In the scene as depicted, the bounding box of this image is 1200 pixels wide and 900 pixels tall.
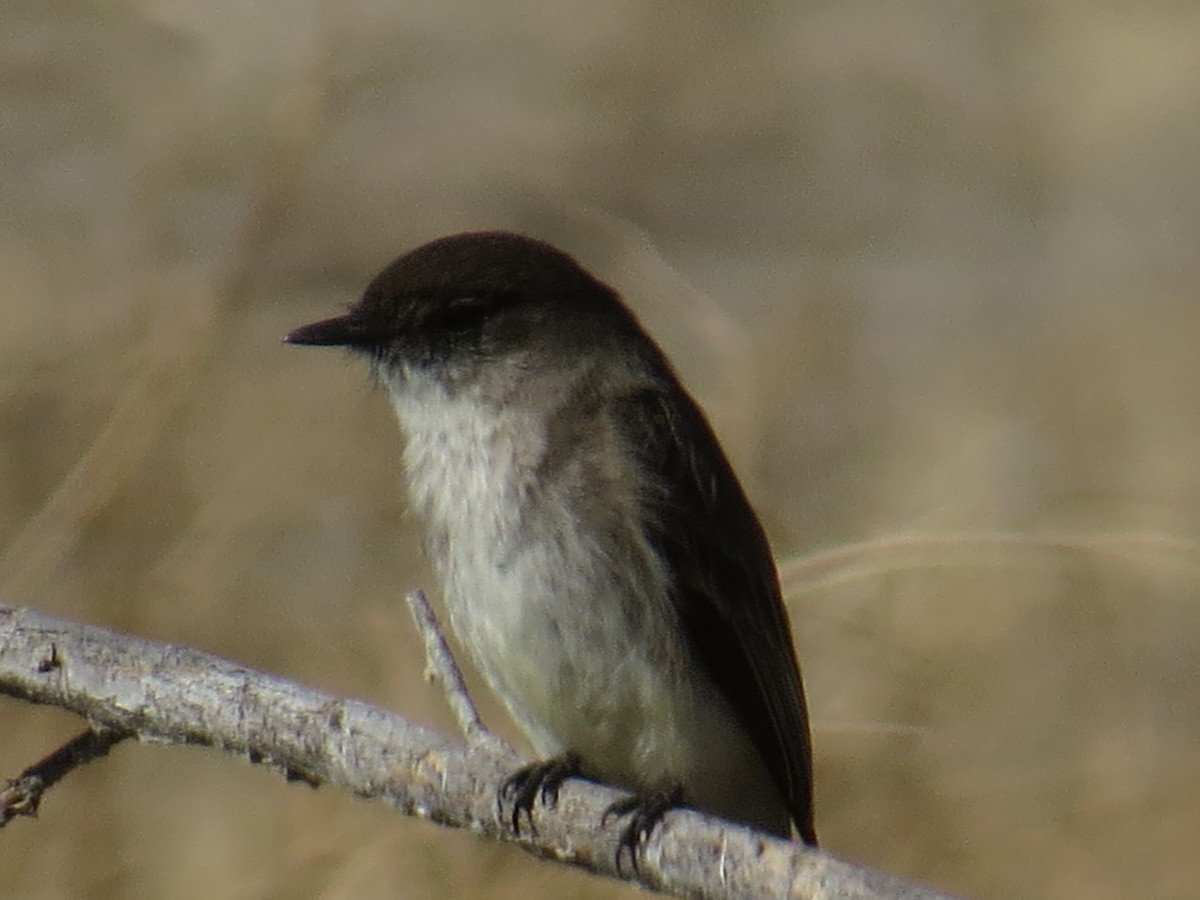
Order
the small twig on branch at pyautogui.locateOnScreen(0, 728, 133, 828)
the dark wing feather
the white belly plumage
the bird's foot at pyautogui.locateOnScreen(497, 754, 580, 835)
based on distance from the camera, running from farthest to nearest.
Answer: the dark wing feather, the white belly plumage, the bird's foot at pyautogui.locateOnScreen(497, 754, 580, 835), the small twig on branch at pyautogui.locateOnScreen(0, 728, 133, 828)

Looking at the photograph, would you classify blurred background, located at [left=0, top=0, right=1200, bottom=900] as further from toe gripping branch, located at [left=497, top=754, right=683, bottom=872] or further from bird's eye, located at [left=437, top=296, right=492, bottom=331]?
toe gripping branch, located at [left=497, top=754, right=683, bottom=872]

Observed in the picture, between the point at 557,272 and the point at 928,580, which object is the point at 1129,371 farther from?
the point at 557,272

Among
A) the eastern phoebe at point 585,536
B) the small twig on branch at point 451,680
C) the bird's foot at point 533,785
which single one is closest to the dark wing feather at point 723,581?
the eastern phoebe at point 585,536

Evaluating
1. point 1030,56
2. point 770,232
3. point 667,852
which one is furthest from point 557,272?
point 1030,56

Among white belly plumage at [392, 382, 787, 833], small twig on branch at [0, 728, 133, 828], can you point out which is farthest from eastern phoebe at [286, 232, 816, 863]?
small twig on branch at [0, 728, 133, 828]

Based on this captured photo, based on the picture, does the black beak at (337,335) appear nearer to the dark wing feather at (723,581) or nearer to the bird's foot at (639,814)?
the dark wing feather at (723,581)

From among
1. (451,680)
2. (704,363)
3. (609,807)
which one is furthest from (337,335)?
(704,363)

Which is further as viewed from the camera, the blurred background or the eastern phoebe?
the blurred background
